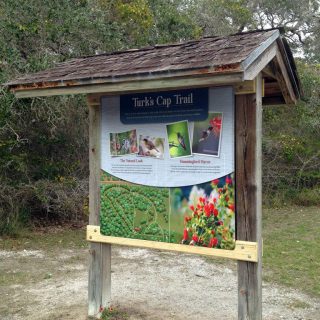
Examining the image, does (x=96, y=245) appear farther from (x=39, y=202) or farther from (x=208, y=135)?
(x=39, y=202)

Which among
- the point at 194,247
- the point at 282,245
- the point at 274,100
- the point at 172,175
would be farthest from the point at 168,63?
the point at 282,245

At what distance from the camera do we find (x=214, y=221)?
3.86 m

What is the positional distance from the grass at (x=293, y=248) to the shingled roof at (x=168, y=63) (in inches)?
115

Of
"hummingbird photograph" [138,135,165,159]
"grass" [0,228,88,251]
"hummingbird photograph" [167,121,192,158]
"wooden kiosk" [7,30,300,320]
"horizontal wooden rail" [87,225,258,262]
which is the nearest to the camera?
"wooden kiosk" [7,30,300,320]

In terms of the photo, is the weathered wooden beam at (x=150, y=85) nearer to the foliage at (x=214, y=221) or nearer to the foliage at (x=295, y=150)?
the foliage at (x=214, y=221)

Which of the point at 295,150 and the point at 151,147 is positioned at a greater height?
the point at 295,150

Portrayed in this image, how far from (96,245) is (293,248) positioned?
4.88 metres

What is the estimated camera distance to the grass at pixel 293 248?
20.5 ft

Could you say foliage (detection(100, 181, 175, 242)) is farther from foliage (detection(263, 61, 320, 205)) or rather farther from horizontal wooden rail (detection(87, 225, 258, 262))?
foliage (detection(263, 61, 320, 205))

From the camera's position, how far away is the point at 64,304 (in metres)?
5.16

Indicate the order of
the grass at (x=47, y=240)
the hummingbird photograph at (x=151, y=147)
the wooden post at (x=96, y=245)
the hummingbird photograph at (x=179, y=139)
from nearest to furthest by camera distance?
the hummingbird photograph at (x=179, y=139), the hummingbird photograph at (x=151, y=147), the wooden post at (x=96, y=245), the grass at (x=47, y=240)

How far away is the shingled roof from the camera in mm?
3251

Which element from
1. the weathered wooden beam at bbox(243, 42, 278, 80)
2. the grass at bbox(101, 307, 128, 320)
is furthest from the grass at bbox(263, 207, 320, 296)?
the weathered wooden beam at bbox(243, 42, 278, 80)

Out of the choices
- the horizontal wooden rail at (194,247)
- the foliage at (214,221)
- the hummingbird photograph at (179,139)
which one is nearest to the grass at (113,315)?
the horizontal wooden rail at (194,247)
